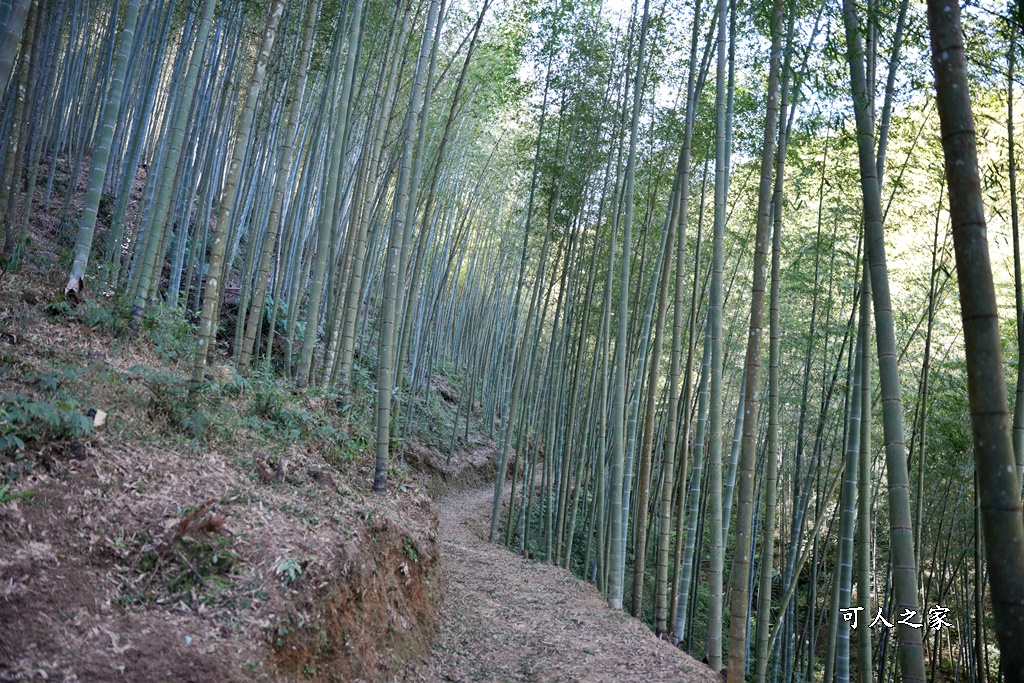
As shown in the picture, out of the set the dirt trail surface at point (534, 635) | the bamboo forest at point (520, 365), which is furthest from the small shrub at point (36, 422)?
the dirt trail surface at point (534, 635)

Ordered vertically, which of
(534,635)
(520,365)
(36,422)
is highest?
(520,365)

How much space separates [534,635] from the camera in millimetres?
4906

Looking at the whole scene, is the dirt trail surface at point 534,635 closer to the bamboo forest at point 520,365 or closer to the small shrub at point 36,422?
the bamboo forest at point 520,365

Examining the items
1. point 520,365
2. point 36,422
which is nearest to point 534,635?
point 36,422

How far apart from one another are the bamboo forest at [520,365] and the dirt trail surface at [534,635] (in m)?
0.04

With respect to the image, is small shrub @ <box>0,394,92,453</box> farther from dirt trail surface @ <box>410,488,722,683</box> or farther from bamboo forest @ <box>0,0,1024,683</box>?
dirt trail surface @ <box>410,488,722,683</box>

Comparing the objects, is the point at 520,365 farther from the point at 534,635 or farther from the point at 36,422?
the point at 36,422

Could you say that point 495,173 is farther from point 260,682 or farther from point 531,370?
point 260,682

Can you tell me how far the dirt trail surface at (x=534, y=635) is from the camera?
419cm

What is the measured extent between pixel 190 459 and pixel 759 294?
3304mm

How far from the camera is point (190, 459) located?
3572 millimetres

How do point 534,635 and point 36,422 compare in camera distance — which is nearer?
point 36,422

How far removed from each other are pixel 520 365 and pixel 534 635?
3702mm

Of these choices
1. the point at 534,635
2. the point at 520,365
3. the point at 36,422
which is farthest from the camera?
the point at 520,365
